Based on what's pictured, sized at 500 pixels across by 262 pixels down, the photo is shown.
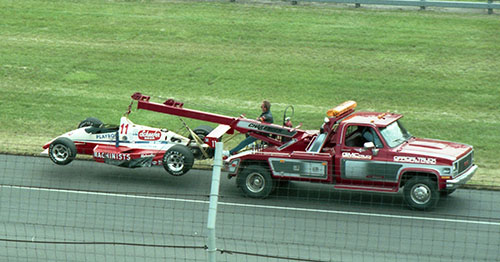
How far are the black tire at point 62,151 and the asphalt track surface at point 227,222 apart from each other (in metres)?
0.33

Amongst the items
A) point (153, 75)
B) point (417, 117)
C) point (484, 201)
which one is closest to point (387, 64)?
point (417, 117)

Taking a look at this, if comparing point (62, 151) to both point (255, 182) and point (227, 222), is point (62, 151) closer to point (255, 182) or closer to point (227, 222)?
point (255, 182)

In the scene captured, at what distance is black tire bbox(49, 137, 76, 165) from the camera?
15766mm

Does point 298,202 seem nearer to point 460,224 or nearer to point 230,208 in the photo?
point 230,208

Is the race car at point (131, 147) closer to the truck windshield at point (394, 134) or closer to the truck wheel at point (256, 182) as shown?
the truck wheel at point (256, 182)

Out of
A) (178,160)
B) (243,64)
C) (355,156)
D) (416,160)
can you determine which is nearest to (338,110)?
(355,156)

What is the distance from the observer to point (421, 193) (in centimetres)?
1363

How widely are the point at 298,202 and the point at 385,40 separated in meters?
13.4

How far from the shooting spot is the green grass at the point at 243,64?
21.3m

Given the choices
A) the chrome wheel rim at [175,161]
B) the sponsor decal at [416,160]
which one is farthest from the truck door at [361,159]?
the chrome wheel rim at [175,161]

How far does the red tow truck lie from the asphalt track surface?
0.39m

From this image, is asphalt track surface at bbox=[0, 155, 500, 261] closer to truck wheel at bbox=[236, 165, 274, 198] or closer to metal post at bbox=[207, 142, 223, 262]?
truck wheel at bbox=[236, 165, 274, 198]

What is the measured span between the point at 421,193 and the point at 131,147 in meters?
5.93

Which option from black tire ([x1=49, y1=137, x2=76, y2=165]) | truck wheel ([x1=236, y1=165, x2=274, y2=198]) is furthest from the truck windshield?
black tire ([x1=49, y1=137, x2=76, y2=165])
